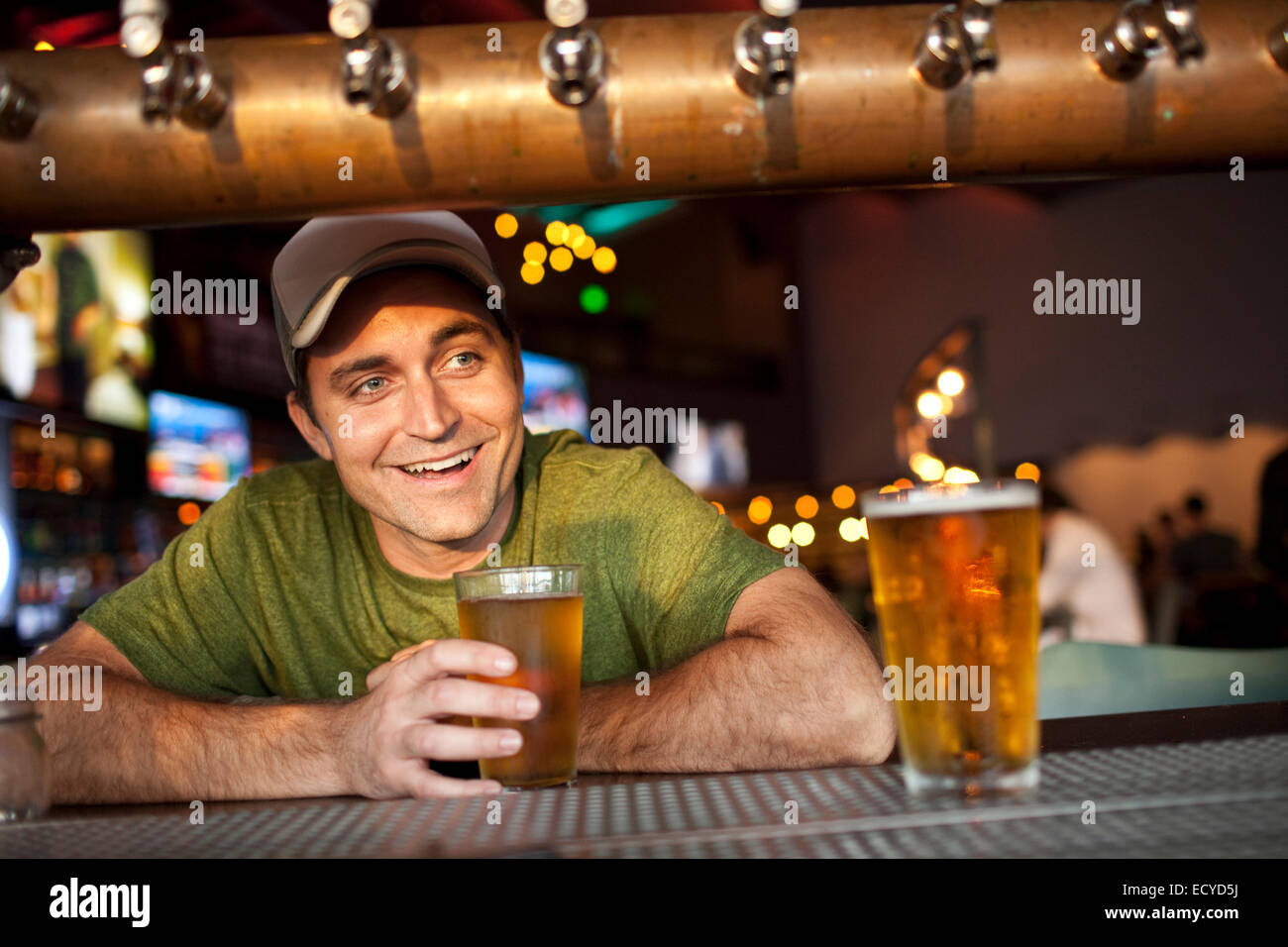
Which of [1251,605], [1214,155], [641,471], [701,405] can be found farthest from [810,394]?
[1214,155]

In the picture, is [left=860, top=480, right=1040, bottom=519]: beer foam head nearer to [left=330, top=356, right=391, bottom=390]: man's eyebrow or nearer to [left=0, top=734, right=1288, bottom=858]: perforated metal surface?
[left=0, top=734, right=1288, bottom=858]: perforated metal surface

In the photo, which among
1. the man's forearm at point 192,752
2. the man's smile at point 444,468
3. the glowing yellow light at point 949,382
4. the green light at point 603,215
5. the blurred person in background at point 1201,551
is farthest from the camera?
the green light at point 603,215

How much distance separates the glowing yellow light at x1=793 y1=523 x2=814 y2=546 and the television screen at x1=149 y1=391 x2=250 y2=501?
4.43 m

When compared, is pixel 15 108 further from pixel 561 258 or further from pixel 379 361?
pixel 561 258

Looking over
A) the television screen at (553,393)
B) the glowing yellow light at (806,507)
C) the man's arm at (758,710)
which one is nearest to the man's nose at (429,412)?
the man's arm at (758,710)

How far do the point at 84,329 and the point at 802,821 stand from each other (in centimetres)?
491

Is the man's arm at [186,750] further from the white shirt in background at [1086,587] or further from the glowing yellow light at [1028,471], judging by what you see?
the glowing yellow light at [1028,471]

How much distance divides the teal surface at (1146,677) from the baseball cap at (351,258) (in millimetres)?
1007

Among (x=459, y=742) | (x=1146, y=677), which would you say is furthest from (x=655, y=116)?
(x=1146, y=677)

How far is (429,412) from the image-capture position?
1.46 m

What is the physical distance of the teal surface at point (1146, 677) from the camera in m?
1.62

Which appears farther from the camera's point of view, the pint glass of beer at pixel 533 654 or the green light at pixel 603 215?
the green light at pixel 603 215
